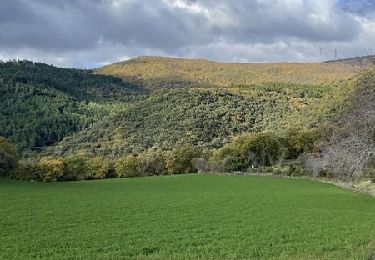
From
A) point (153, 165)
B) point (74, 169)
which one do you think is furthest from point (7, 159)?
point (153, 165)

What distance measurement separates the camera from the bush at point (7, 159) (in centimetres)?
11012

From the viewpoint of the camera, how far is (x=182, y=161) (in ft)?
423

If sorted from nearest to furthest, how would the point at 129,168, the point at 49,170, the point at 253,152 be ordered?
the point at 49,170
the point at 253,152
the point at 129,168

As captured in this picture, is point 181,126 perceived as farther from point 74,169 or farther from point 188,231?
Answer: point 188,231

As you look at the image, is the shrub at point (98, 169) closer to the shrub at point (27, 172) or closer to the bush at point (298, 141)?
the shrub at point (27, 172)

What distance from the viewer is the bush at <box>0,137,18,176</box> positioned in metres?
110

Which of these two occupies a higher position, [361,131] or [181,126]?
[361,131]

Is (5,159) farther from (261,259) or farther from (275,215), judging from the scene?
(261,259)

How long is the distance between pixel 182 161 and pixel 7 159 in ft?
137

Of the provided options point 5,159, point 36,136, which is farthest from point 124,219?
point 36,136

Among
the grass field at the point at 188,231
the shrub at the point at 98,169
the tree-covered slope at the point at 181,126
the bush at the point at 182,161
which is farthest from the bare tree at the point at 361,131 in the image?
the tree-covered slope at the point at 181,126

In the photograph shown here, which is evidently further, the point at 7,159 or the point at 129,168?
the point at 129,168

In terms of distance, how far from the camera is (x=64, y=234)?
26406 mm

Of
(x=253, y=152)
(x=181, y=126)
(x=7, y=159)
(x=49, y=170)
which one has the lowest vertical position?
(x=49, y=170)
